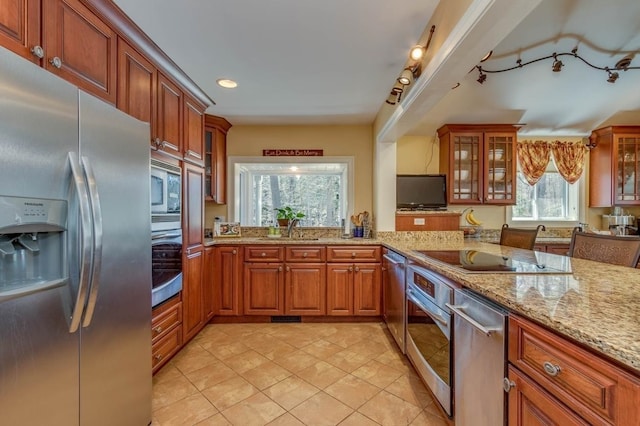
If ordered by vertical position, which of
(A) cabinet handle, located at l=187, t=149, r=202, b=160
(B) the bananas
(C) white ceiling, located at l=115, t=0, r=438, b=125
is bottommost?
(B) the bananas

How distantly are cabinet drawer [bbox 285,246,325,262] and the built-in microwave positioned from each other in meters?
1.15

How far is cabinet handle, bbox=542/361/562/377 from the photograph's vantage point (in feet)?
2.50

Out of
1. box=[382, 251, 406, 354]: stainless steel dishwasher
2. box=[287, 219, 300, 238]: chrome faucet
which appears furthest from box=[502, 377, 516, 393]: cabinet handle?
box=[287, 219, 300, 238]: chrome faucet

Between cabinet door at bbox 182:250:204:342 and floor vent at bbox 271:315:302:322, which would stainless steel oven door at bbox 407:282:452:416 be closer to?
floor vent at bbox 271:315:302:322

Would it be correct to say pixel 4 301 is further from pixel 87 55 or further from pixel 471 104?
pixel 471 104

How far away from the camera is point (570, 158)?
3.93 meters

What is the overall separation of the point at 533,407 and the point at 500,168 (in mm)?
3447

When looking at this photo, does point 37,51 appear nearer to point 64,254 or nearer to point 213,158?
point 64,254

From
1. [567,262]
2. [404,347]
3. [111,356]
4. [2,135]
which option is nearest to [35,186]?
[2,135]

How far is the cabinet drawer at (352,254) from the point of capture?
2938 mm

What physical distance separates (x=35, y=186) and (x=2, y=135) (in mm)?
163

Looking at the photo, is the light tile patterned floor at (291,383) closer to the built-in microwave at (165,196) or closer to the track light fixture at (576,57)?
the built-in microwave at (165,196)

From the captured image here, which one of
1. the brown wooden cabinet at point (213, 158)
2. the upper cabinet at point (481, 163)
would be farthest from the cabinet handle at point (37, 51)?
the upper cabinet at point (481, 163)

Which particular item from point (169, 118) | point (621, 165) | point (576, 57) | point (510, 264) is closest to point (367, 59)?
point (169, 118)
